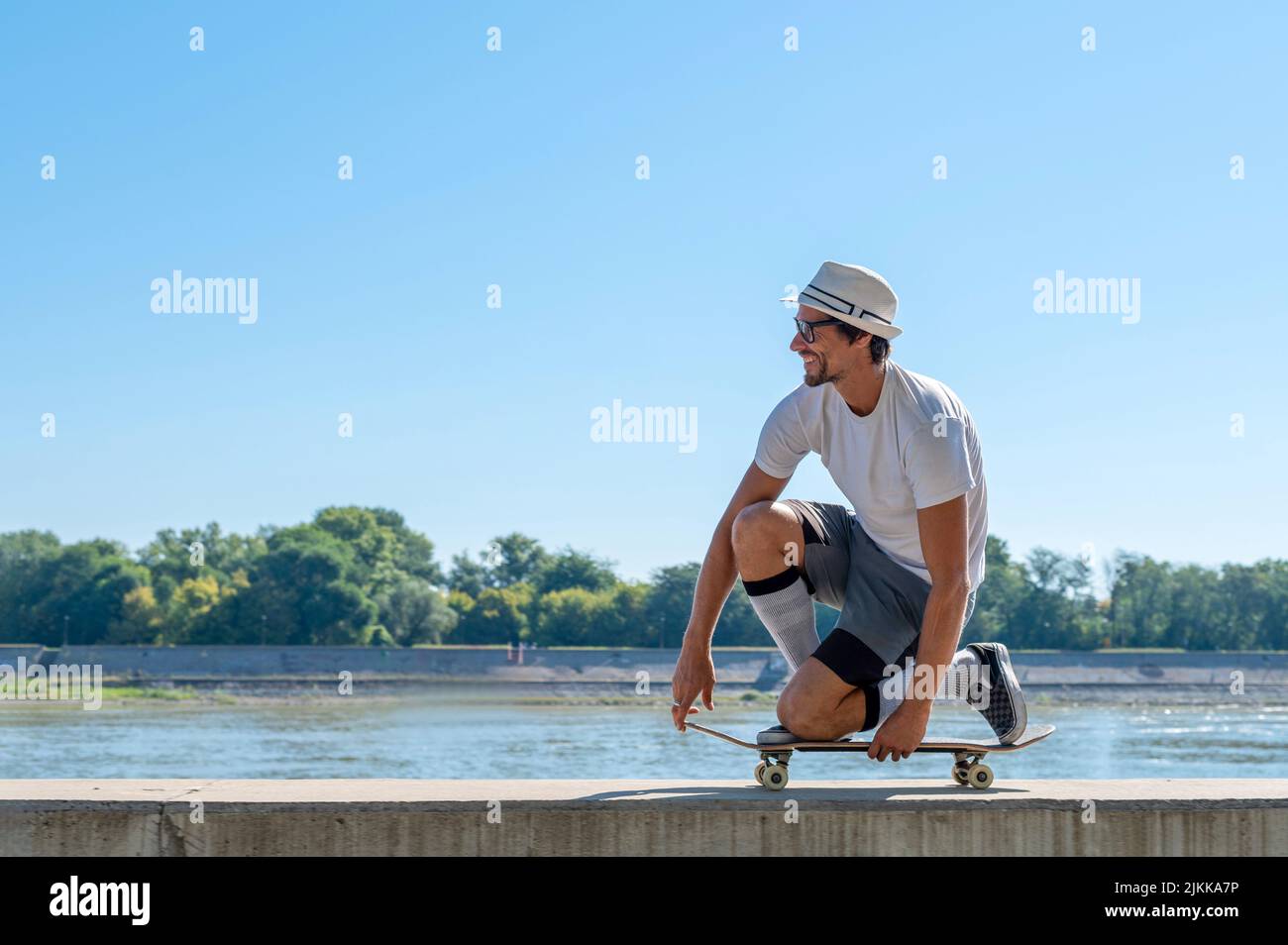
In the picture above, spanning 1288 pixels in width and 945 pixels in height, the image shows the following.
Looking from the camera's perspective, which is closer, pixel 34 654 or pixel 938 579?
pixel 938 579

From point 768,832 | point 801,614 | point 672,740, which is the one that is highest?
point 801,614

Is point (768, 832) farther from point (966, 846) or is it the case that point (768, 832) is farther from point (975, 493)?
point (975, 493)

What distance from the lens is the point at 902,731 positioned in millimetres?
4137

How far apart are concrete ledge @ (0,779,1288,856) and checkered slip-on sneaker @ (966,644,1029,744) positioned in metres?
0.51

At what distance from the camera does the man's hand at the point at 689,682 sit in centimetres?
463

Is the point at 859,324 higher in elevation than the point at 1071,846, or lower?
higher

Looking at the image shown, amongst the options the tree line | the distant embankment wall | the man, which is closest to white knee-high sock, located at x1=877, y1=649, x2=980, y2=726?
the man

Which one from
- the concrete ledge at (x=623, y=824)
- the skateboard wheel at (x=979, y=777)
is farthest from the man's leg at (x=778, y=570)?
the concrete ledge at (x=623, y=824)

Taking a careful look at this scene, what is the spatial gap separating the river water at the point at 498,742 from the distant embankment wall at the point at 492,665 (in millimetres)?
2633

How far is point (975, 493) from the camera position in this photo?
4.52m
